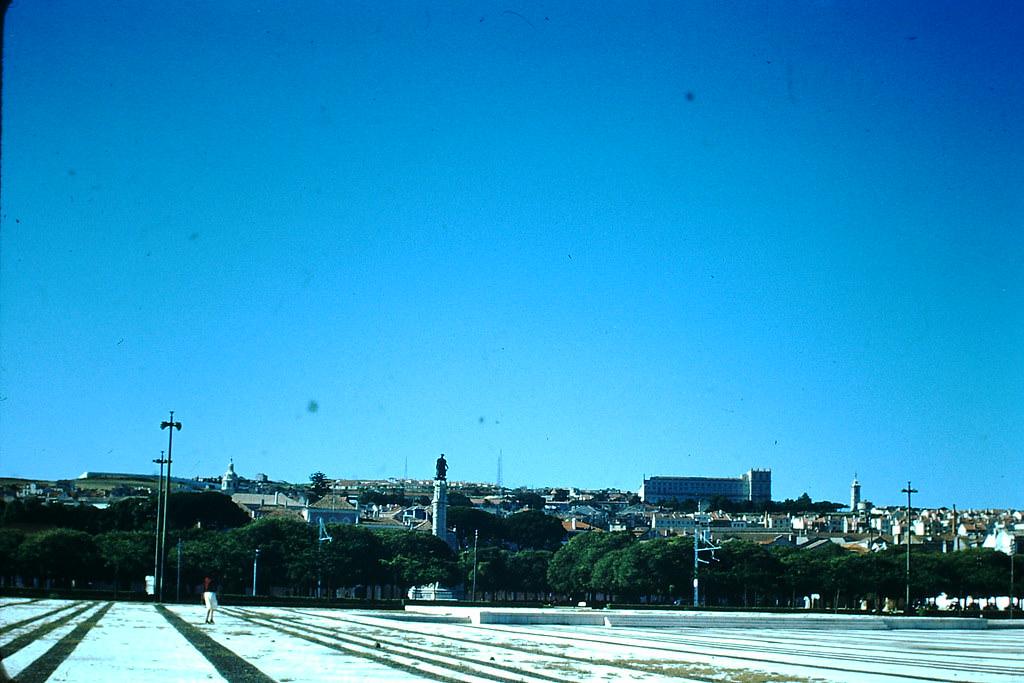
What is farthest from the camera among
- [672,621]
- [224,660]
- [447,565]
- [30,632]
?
[447,565]

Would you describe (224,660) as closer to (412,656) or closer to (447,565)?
(412,656)

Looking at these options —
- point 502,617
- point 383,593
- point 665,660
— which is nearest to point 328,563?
point 383,593

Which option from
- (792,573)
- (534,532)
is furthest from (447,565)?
(534,532)

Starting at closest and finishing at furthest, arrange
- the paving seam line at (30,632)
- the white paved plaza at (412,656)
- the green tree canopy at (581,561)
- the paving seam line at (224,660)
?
1. the paving seam line at (224,660)
2. the white paved plaza at (412,656)
3. the paving seam line at (30,632)
4. the green tree canopy at (581,561)

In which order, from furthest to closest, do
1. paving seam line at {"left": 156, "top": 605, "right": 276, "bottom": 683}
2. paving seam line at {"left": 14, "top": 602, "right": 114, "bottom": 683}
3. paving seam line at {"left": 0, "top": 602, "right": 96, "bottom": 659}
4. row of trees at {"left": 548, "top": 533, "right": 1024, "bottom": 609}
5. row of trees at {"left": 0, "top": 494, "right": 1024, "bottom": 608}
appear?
row of trees at {"left": 548, "top": 533, "right": 1024, "bottom": 609}, row of trees at {"left": 0, "top": 494, "right": 1024, "bottom": 608}, paving seam line at {"left": 0, "top": 602, "right": 96, "bottom": 659}, paving seam line at {"left": 156, "top": 605, "right": 276, "bottom": 683}, paving seam line at {"left": 14, "top": 602, "right": 114, "bottom": 683}

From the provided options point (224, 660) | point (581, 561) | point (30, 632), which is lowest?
point (581, 561)

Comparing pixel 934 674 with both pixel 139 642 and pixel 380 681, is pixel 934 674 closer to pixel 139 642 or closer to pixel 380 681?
pixel 380 681

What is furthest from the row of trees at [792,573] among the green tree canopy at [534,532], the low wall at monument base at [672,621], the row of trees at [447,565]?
the green tree canopy at [534,532]

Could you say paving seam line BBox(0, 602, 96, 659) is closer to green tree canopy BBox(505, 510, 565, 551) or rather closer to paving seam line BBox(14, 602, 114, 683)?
paving seam line BBox(14, 602, 114, 683)

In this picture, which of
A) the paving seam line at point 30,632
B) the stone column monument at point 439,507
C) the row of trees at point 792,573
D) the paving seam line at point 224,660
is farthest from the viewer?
the stone column monument at point 439,507

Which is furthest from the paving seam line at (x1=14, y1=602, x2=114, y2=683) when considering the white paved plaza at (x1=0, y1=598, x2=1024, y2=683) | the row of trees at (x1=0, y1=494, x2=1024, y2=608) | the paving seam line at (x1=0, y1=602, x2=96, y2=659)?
the row of trees at (x1=0, y1=494, x2=1024, y2=608)

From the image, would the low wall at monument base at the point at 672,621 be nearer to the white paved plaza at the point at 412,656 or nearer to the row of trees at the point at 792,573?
the white paved plaza at the point at 412,656
